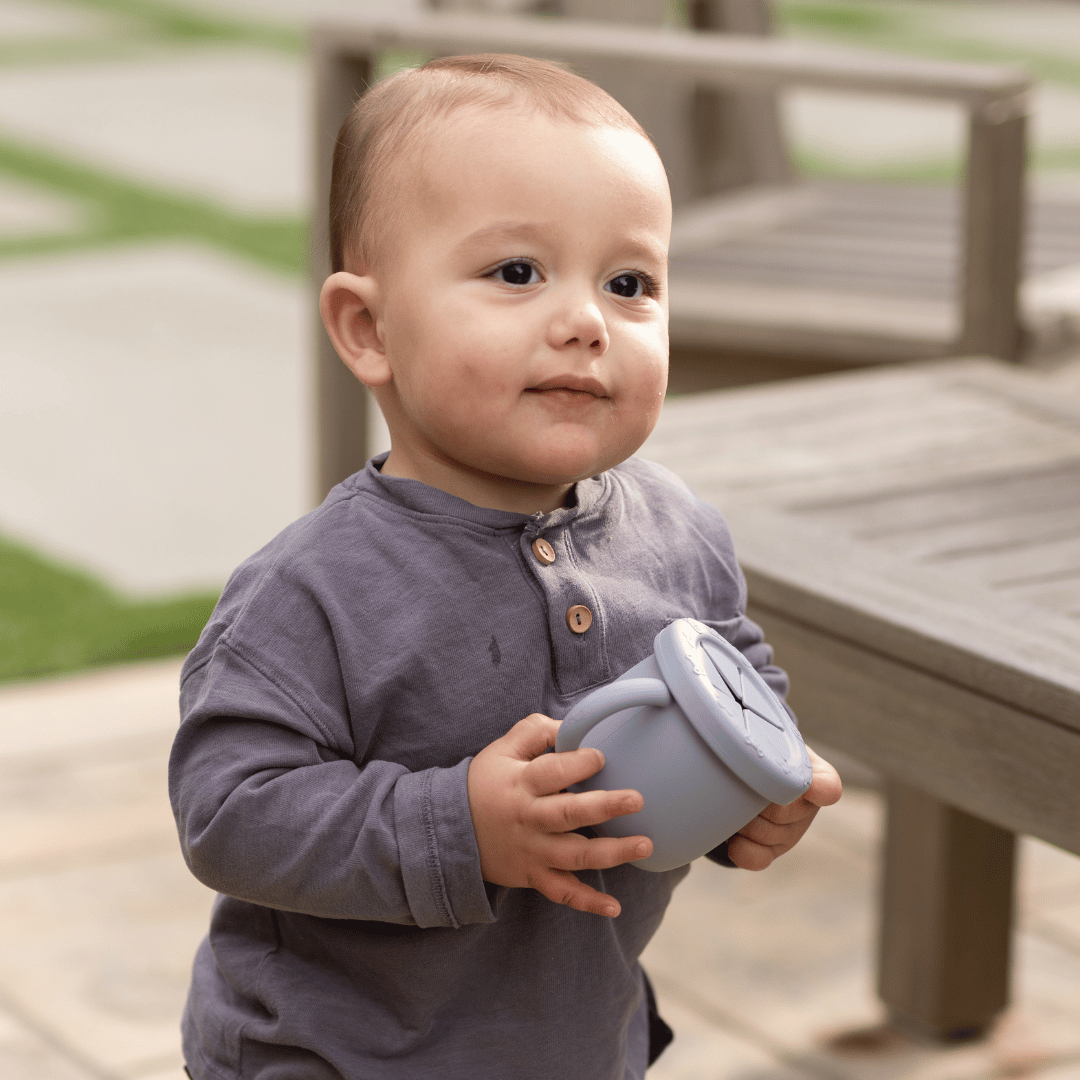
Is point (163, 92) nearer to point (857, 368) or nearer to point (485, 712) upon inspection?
point (857, 368)

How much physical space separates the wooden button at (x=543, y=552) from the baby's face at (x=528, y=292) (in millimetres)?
59

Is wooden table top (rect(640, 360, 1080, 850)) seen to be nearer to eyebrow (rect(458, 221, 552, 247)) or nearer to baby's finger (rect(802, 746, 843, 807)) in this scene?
baby's finger (rect(802, 746, 843, 807))

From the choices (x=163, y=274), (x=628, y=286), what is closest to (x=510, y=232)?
(x=628, y=286)

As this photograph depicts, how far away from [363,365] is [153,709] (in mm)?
2443

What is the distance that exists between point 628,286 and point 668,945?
6.06 feet

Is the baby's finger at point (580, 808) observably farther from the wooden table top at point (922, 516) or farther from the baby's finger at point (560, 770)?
the wooden table top at point (922, 516)

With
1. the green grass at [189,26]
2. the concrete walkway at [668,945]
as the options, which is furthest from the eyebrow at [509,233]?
the green grass at [189,26]

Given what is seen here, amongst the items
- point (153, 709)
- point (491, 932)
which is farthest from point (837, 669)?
point (153, 709)

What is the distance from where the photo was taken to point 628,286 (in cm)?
→ 133

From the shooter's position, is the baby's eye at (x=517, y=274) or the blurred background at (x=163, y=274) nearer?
the baby's eye at (x=517, y=274)

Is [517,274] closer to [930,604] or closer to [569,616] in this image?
[569,616]

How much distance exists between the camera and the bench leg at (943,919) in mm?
2631

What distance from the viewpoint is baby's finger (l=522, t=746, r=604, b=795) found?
1.19m

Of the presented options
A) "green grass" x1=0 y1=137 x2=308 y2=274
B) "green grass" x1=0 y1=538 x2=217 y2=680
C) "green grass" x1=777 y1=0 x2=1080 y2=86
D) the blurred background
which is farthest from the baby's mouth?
"green grass" x1=777 y1=0 x2=1080 y2=86
